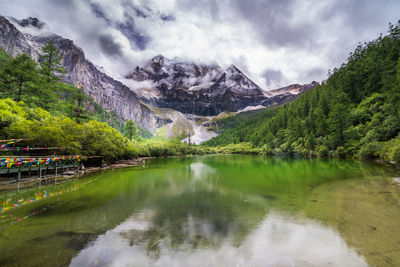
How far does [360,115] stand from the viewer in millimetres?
45906

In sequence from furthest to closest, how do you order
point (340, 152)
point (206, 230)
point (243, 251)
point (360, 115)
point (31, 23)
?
point (31, 23) → point (360, 115) → point (340, 152) → point (206, 230) → point (243, 251)

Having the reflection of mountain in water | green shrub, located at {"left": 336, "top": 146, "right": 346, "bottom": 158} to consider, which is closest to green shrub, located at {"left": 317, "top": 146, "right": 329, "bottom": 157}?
green shrub, located at {"left": 336, "top": 146, "right": 346, "bottom": 158}

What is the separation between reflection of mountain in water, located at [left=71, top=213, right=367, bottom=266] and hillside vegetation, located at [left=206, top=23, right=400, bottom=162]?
27.4 m

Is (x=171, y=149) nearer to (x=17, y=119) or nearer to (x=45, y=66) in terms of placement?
(x=45, y=66)

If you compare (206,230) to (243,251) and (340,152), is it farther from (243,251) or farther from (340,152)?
(340,152)

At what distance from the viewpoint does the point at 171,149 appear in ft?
269

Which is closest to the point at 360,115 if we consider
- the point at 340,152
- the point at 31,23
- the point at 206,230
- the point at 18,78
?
the point at 340,152

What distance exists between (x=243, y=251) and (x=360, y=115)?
186 ft

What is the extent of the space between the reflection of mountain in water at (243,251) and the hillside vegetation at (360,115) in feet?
89.8

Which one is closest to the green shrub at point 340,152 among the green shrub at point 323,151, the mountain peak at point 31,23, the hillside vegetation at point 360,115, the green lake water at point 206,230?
the hillside vegetation at point 360,115

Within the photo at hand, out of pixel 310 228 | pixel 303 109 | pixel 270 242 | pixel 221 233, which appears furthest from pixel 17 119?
pixel 303 109

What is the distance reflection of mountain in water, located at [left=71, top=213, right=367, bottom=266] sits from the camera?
5379 millimetres

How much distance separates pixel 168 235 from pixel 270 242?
3.87m

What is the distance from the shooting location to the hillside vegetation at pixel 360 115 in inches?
1328
